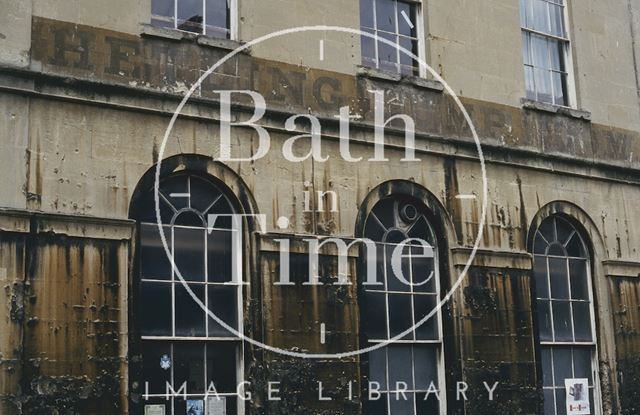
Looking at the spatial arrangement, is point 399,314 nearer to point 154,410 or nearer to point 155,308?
point 155,308

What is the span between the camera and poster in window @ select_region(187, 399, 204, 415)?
11.5 metres

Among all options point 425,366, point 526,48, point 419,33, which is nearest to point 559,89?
point 526,48

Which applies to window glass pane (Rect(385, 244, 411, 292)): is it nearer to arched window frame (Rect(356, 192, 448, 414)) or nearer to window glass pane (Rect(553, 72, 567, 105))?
arched window frame (Rect(356, 192, 448, 414))

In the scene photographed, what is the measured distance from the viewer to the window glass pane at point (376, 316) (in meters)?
13.1

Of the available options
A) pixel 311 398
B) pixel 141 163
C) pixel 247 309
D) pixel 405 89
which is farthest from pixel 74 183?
pixel 405 89

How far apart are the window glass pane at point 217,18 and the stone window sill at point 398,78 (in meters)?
2.02

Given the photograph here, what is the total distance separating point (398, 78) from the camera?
45.7ft

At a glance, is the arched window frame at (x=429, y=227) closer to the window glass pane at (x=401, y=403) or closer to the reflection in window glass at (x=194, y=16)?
the window glass pane at (x=401, y=403)

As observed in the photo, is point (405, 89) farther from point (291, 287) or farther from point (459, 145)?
point (291, 287)

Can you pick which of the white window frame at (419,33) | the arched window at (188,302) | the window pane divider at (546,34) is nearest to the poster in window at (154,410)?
the arched window at (188,302)

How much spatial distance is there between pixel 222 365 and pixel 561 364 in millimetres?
5853

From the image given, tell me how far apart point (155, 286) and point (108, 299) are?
2.51ft

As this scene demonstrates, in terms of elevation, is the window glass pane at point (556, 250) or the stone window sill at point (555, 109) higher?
the stone window sill at point (555, 109)

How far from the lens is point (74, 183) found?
11.0 meters
